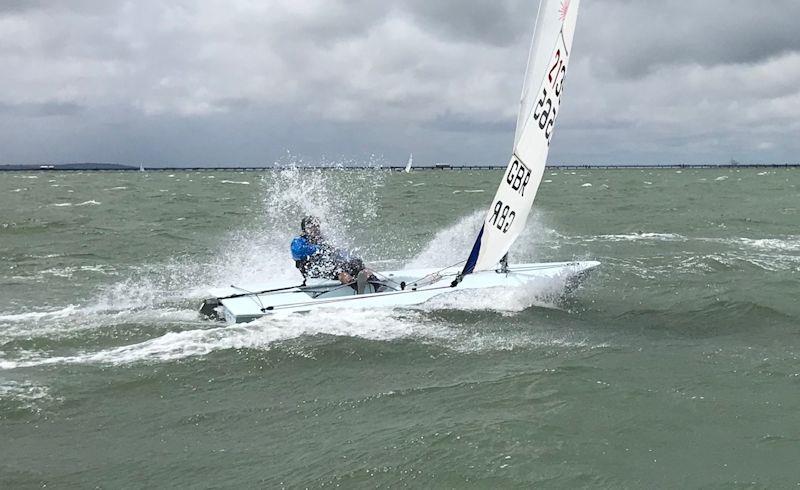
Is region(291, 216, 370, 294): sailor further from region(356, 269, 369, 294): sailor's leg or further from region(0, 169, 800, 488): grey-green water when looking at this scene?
region(0, 169, 800, 488): grey-green water

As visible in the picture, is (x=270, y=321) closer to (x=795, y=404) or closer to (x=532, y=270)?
(x=532, y=270)

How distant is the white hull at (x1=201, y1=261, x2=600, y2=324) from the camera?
29.3ft

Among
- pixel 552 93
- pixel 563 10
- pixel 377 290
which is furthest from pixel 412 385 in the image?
pixel 563 10

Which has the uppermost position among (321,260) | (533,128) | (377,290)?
(533,128)

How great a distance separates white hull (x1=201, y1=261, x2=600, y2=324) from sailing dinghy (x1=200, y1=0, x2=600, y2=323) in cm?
1

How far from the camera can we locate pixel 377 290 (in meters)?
9.91

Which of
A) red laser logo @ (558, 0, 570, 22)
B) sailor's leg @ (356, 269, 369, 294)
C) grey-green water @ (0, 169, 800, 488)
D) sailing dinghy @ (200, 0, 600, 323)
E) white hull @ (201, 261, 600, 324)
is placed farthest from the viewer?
sailor's leg @ (356, 269, 369, 294)

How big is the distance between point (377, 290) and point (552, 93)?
142 inches

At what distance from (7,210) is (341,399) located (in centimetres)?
2772

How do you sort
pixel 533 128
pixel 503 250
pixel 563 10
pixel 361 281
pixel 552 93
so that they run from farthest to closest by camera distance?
pixel 503 250 < pixel 361 281 < pixel 552 93 < pixel 533 128 < pixel 563 10

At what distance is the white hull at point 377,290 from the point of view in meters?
8.95

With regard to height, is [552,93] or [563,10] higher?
[563,10]

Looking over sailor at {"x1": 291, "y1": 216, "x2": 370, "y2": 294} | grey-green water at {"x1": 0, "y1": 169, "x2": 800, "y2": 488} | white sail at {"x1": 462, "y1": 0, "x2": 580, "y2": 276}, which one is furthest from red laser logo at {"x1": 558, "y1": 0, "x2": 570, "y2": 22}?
sailor at {"x1": 291, "y1": 216, "x2": 370, "y2": 294}

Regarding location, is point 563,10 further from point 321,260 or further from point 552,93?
point 321,260
